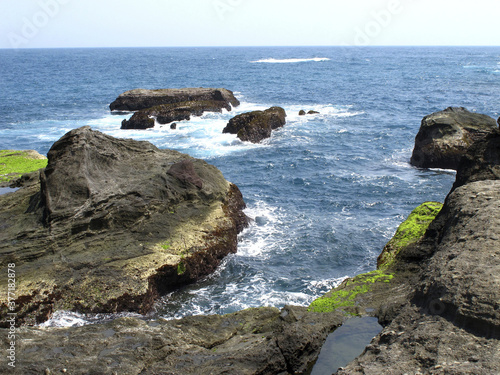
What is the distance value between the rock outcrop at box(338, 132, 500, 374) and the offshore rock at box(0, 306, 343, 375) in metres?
1.46

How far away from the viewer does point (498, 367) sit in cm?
716

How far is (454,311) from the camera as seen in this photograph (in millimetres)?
8523

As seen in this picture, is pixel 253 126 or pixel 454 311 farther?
pixel 253 126

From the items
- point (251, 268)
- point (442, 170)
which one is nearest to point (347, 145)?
point (442, 170)

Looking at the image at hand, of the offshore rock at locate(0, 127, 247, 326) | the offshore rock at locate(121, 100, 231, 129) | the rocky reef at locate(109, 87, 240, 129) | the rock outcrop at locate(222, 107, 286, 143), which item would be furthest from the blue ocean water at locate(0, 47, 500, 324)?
the rocky reef at locate(109, 87, 240, 129)

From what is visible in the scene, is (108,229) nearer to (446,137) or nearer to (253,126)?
(446,137)

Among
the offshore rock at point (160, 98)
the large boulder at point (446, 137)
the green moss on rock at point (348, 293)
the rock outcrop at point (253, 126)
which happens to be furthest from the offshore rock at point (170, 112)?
the green moss on rock at point (348, 293)

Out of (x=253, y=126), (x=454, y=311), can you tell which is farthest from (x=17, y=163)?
(x=454, y=311)

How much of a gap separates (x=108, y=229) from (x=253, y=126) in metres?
25.9

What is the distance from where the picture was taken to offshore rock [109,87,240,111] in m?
57.2

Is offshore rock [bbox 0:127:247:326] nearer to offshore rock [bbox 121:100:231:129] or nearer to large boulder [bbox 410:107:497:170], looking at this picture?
large boulder [bbox 410:107:497:170]

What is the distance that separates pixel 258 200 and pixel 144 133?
21.5 meters

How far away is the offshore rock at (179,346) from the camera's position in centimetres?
884

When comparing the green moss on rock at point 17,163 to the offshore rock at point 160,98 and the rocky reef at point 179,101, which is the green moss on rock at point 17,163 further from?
the offshore rock at point 160,98
